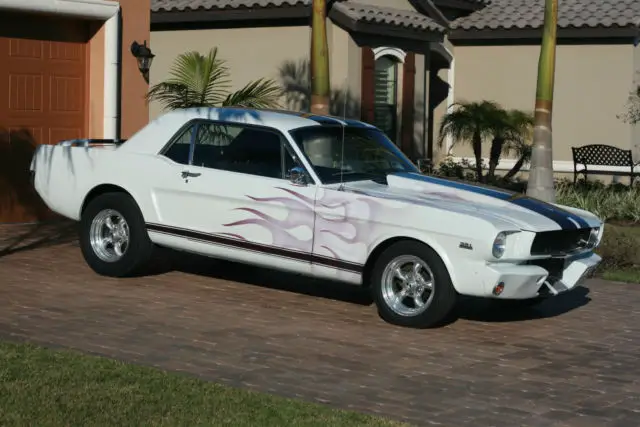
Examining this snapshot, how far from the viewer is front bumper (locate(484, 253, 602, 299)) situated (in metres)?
9.12

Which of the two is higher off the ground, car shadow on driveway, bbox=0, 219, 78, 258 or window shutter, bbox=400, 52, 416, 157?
window shutter, bbox=400, 52, 416, 157

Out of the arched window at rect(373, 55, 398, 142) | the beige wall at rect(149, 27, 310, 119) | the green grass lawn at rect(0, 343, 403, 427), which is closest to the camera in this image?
the green grass lawn at rect(0, 343, 403, 427)

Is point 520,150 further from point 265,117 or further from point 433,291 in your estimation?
point 433,291

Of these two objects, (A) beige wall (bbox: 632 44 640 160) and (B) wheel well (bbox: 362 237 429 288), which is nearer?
(B) wheel well (bbox: 362 237 429 288)

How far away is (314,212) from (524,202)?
5.85 feet

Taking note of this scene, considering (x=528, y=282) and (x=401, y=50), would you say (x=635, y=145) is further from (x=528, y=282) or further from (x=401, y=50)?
(x=528, y=282)

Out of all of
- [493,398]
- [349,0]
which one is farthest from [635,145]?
[493,398]

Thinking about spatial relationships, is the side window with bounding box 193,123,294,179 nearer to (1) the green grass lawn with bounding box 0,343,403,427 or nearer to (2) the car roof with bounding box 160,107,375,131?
(2) the car roof with bounding box 160,107,375,131

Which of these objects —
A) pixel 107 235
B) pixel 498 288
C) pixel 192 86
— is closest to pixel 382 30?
pixel 192 86

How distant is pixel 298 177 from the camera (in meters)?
10.1

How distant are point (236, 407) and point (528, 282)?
3340mm

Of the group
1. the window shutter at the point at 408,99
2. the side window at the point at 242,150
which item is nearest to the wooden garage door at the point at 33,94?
the side window at the point at 242,150

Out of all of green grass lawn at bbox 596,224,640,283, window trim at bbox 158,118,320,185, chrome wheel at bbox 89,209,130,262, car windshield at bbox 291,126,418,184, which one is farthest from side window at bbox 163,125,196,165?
green grass lawn at bbox 596,224,640,283

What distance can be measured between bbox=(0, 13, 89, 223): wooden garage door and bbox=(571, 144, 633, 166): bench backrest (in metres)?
Result: 9.24
